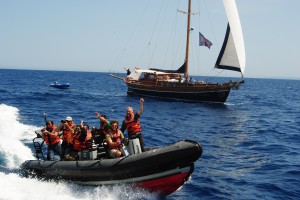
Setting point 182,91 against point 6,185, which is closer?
Result: point 6,185

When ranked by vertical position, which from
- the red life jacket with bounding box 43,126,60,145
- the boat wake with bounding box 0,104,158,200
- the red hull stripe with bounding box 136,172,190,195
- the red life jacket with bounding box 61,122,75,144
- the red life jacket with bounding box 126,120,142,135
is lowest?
the boat wake with bounding box 0,104,158,200

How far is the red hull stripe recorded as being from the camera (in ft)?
33.7

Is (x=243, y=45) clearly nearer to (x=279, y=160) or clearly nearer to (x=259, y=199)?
(x=279, y=160)

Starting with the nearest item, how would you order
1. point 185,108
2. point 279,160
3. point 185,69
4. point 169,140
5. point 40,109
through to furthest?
point 279,160 → point 169,140 → point 40,109 → point 185,108 → point 185,69

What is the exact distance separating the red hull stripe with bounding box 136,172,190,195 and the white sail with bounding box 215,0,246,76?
30.7 metres

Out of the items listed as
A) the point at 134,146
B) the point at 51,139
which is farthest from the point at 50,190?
the point at 134,146

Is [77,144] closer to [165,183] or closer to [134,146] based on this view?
[134,146]

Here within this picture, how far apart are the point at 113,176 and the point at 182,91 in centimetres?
3123

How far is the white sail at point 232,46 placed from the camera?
39406 millimetres

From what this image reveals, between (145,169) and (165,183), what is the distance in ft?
2.81

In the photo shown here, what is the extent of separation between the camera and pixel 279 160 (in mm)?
15250

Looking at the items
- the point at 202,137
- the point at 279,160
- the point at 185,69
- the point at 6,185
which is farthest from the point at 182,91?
the point at 6,185

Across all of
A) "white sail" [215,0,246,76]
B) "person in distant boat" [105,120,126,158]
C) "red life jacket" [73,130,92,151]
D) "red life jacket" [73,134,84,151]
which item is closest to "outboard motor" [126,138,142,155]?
"person in distant boat" [105,120,126,158]

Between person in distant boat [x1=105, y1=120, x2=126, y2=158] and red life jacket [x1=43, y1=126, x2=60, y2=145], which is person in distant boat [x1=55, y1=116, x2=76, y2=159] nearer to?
red life jacket [x1=43, y1=126, x2=60, y2=145]
